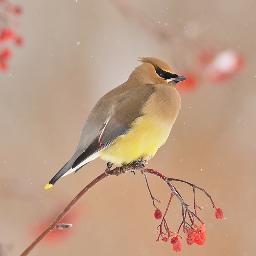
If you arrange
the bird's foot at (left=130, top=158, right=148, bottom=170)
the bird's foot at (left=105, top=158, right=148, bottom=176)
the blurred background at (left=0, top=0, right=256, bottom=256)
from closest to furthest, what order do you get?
the bird's foot at (left=105, top=158, right=148, bottom=176)
the bird's foot at (left=130, top=158, right=148, bottom=170)
the blurred background at (left=0, top=0, right=256, bottom=256)

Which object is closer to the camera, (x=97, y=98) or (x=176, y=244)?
(x=176, y=244)

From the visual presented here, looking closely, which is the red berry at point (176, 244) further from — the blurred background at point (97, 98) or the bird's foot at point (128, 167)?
the blurred background at point (97, 98)

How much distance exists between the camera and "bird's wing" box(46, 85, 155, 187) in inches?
68.1

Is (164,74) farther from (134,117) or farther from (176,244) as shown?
(176,244)

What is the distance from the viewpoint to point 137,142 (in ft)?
6.08

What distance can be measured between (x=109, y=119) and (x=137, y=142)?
0.38ft

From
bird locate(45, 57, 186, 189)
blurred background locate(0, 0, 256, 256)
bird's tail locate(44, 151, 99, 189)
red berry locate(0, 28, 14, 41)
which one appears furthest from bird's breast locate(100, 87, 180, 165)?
blurred background locate(0, 0, 256, 256)

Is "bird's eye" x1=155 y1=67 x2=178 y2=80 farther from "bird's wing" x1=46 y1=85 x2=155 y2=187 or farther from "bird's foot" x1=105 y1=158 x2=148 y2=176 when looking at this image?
"bird's foot" x1=105 y1=158 x2=148 y2=176

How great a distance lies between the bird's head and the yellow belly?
113 millimetres

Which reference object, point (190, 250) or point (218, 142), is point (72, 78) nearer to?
point (218, 142)

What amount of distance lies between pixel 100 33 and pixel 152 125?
10.4 feet

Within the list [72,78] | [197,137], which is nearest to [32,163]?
[72,78]

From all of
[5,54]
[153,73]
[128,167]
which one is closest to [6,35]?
[5,54]

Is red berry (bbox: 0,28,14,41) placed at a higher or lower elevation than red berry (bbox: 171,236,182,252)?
higher
